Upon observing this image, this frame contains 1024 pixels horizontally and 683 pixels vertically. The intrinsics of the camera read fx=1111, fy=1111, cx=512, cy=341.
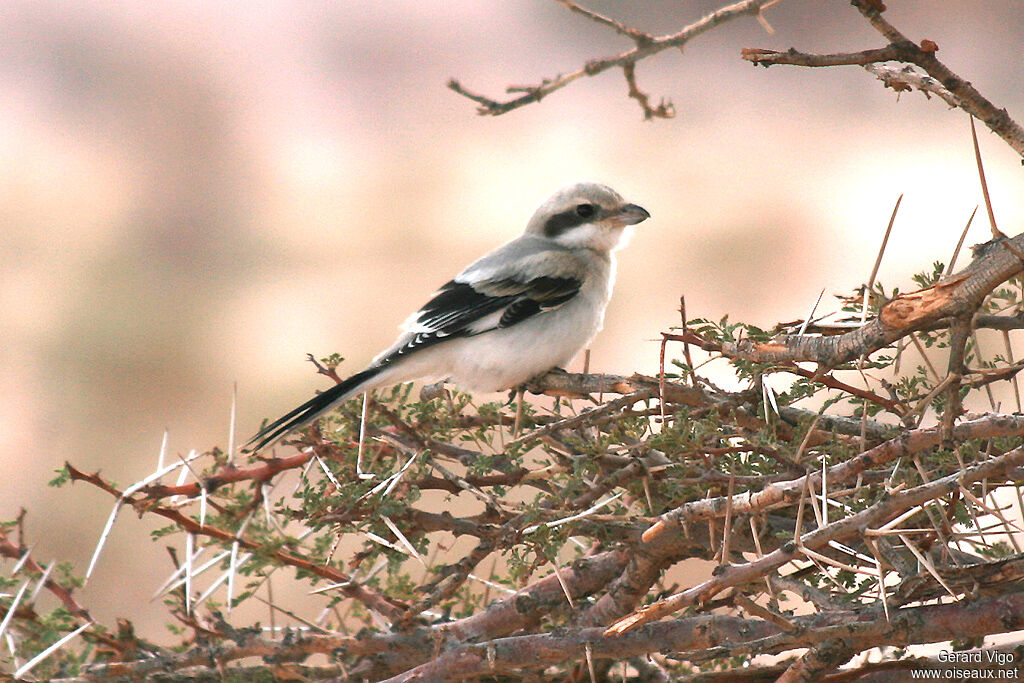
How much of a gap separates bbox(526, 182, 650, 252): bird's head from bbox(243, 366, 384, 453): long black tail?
47.7 inches

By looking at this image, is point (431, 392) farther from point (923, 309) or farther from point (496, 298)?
point (923, 309)

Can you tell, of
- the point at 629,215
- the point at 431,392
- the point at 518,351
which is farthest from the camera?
the point at 629,215

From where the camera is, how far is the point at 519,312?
3338mm

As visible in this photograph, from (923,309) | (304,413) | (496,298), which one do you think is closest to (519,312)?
(496,298)

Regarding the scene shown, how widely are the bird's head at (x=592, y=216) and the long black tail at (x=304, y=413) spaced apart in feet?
3.98

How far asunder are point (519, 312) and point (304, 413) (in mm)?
928

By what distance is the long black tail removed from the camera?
2.49m

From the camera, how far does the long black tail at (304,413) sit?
2.49m

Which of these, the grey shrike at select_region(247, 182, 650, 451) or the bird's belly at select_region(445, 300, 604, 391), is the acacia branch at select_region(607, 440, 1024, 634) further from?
the bird's belly at select_region(445, 300, 604, 391)

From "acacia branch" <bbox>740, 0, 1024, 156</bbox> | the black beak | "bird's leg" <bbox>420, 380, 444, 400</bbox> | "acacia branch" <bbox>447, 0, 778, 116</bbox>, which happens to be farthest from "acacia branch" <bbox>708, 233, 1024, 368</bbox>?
the black beak

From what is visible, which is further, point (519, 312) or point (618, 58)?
point (519, 312)

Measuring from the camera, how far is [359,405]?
8.13ft

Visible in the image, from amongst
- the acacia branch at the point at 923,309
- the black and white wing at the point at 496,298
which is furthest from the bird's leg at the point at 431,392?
the acacia branch at the point at 923,309

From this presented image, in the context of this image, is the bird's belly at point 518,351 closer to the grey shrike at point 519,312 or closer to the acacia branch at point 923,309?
the grey shrike at point 519,312
